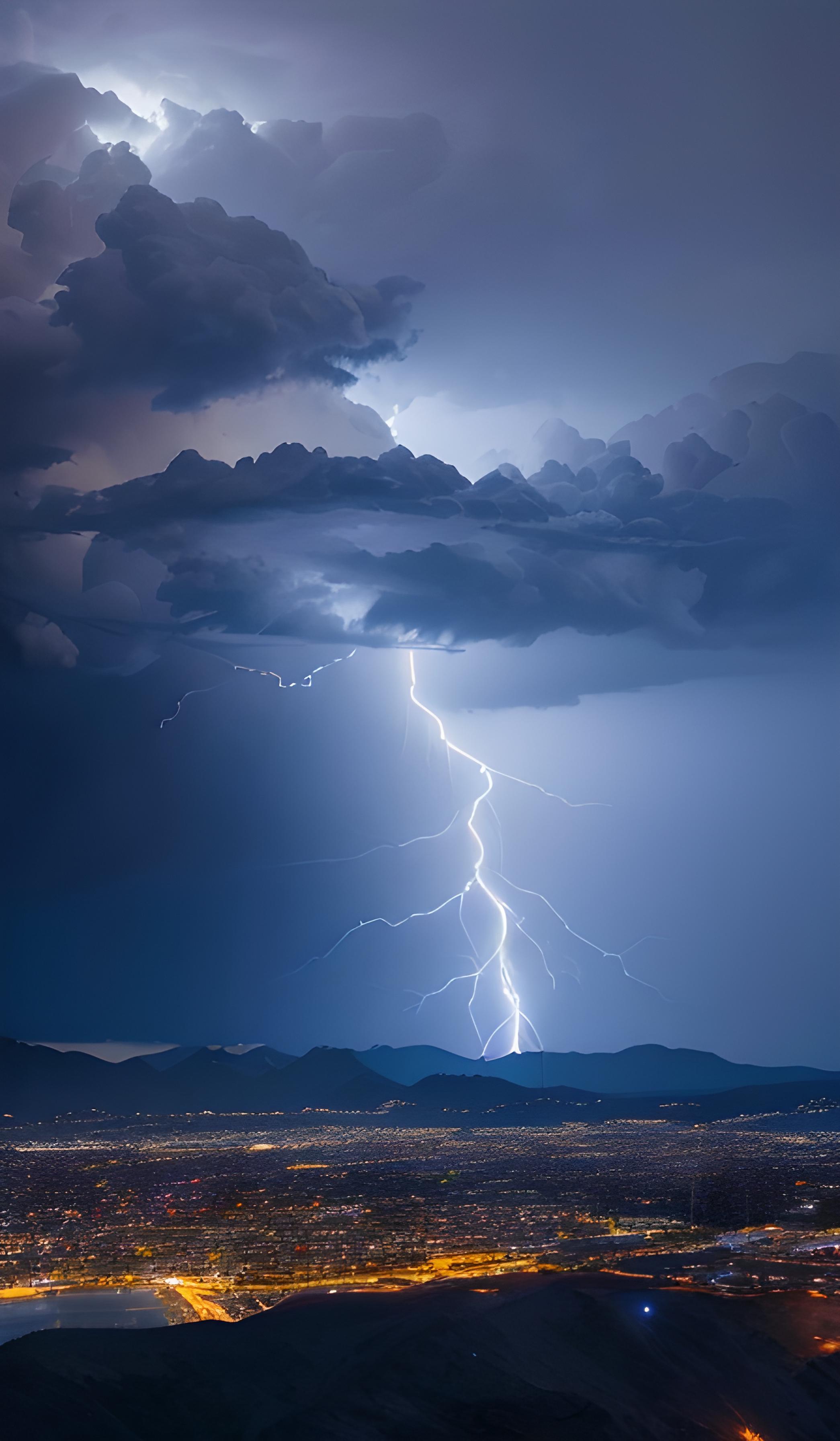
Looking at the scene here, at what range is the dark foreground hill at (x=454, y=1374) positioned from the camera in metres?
7.91

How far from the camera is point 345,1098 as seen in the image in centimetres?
3294

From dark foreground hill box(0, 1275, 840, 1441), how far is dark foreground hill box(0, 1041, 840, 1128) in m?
18.7

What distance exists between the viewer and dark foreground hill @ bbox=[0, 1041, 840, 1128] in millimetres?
30422

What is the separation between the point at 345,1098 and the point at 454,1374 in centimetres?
2504

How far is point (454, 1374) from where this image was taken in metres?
8.75

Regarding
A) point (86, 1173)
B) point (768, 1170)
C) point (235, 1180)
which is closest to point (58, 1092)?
point (86, 1173)

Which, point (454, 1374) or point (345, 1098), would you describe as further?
point (345, 1098)

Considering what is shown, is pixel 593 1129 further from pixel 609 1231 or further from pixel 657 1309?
pixel 657 1309

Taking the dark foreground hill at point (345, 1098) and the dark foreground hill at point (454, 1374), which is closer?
the dark foreground hill at point (454, 1374)

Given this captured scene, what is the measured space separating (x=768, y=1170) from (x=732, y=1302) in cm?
1046

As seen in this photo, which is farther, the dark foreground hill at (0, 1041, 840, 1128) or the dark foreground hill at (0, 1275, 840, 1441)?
the dark foreground hill at (0, 1041, 840, 1128)

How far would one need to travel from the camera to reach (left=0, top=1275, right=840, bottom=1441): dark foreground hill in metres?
7.91

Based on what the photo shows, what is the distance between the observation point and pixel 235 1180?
18.3 m

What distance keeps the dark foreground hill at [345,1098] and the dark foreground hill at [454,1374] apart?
1868 centimetres
